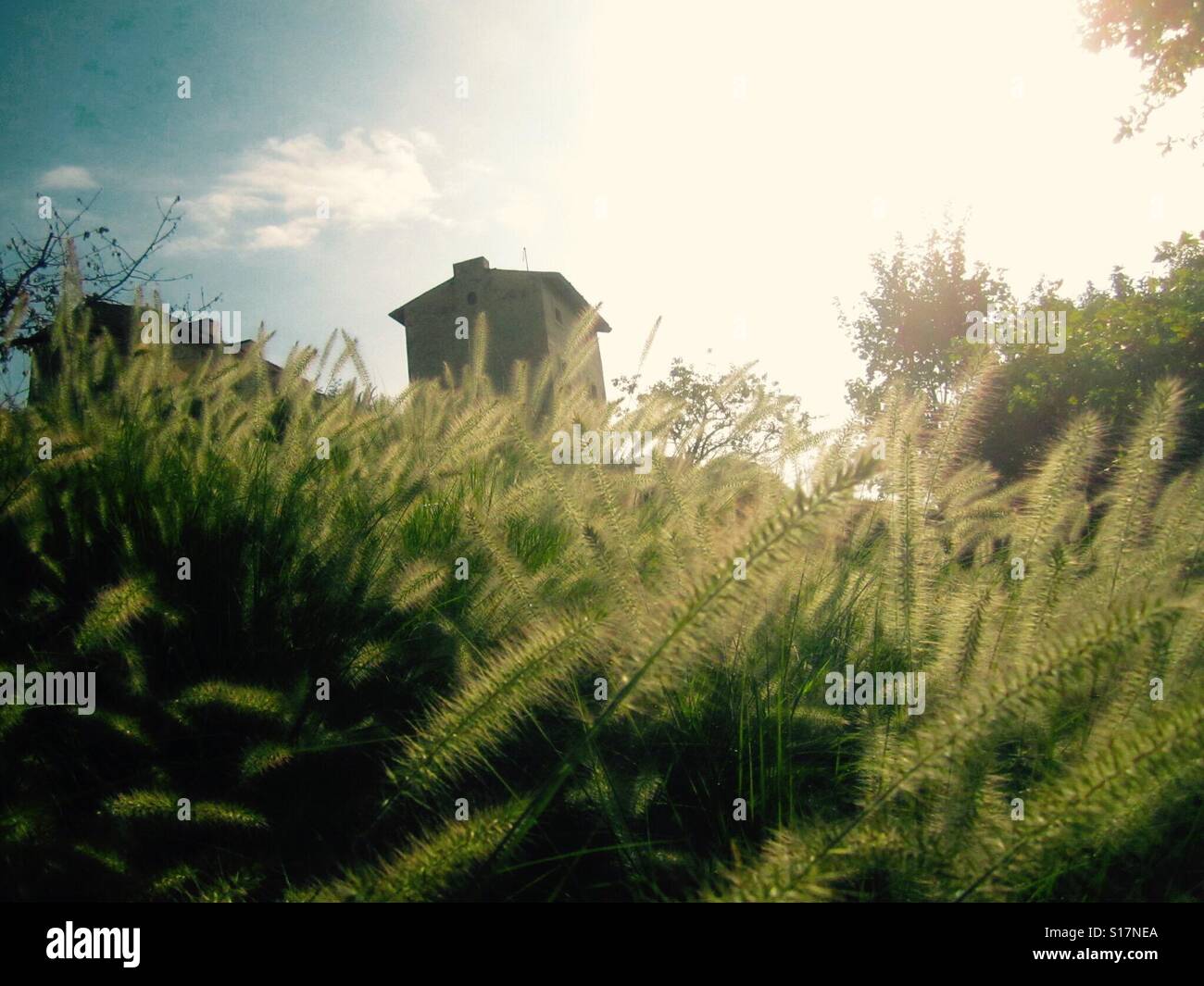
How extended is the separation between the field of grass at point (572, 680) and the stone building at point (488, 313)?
22645mm

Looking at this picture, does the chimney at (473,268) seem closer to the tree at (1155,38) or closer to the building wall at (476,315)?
the building wall at (476,315)

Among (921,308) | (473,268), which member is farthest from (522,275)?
(921,308)

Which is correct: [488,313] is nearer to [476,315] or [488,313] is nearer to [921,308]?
[476,315]

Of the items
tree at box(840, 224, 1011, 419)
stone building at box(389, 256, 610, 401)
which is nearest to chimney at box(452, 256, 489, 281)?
stone building at box(389, 256, 610, 401)

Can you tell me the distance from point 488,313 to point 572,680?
83.5ft

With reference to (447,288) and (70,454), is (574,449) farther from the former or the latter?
(447,288)

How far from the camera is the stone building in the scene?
24641 mm

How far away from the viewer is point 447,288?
25.5 metres

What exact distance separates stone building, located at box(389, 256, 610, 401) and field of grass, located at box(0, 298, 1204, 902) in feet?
74.3

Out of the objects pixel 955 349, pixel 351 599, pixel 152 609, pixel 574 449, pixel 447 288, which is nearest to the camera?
pixel 152 609

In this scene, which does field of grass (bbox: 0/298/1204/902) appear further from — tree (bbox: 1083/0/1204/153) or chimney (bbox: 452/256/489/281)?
chimney (bbox: 452/256/489/281)

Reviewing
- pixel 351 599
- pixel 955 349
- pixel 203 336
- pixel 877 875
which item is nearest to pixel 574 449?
pixel 351 599

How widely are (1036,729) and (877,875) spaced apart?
0.32 metres

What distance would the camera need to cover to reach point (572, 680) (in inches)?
→ 42.3
